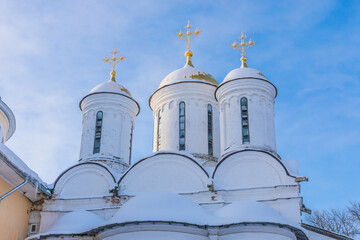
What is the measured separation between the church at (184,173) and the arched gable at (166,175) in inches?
1.0

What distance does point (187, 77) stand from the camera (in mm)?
Result: 15188

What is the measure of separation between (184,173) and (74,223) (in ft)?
9.63

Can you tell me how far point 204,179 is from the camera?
12047 millimetres

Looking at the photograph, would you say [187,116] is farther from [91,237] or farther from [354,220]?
[354,220]

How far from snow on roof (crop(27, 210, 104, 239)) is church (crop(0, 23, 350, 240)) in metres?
0.03

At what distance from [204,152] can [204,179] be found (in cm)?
207

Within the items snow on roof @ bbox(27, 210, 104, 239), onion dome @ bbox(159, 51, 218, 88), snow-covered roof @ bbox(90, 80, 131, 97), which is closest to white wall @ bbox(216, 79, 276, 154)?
onion dome @ bbox(159, 51, 218, 88)

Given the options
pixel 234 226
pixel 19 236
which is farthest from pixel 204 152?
Answer: pixel 19 236

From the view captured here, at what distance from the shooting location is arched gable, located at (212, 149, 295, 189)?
1174cm

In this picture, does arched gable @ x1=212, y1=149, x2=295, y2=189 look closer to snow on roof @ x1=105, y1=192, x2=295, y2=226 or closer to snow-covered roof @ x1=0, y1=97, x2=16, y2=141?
snow on roof @ x1=105, y1=192, x2=295, y2=226

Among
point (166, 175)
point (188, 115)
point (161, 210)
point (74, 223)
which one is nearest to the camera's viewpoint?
point (161, 210)

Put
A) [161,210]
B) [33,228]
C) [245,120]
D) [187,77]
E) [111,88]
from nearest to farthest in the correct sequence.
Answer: [161,210] < [33,228] < [245,120] < [111,88] < [187,77]

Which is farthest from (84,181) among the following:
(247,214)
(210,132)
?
(247,214)

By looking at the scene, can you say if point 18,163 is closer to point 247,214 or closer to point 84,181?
point 84,181
